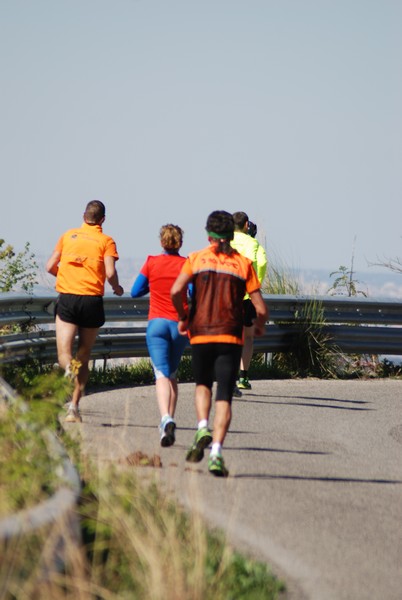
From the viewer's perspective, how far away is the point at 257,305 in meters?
8.44

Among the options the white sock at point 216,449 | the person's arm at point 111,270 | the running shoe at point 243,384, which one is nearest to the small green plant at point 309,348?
the running shoe at point 243,384

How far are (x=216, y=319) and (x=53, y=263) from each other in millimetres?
2576

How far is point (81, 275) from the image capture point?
10.3 meters

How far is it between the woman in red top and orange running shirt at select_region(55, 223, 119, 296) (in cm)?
85

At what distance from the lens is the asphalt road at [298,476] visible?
19.9 ft

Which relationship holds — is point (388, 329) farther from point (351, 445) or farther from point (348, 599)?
point (348, 599)

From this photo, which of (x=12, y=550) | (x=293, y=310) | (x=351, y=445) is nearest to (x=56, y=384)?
(x=12, y=550)

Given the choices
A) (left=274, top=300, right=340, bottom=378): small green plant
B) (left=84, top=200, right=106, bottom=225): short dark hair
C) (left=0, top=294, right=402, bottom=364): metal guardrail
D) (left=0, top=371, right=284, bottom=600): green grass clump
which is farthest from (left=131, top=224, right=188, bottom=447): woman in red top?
(left=274, top=300, right=340, bottom=378): small green plant

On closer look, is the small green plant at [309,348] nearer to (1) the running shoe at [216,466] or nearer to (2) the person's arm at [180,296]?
(2) the person's arm at [180,296]

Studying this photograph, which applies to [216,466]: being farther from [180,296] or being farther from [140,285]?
[140,285]

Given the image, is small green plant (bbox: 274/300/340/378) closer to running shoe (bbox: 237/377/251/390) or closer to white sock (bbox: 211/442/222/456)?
running shoe (bbox: 237/377/251/390)

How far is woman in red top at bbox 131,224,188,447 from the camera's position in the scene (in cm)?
936

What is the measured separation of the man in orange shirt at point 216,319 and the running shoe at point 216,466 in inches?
6.1

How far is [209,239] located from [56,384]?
8.62 feet
